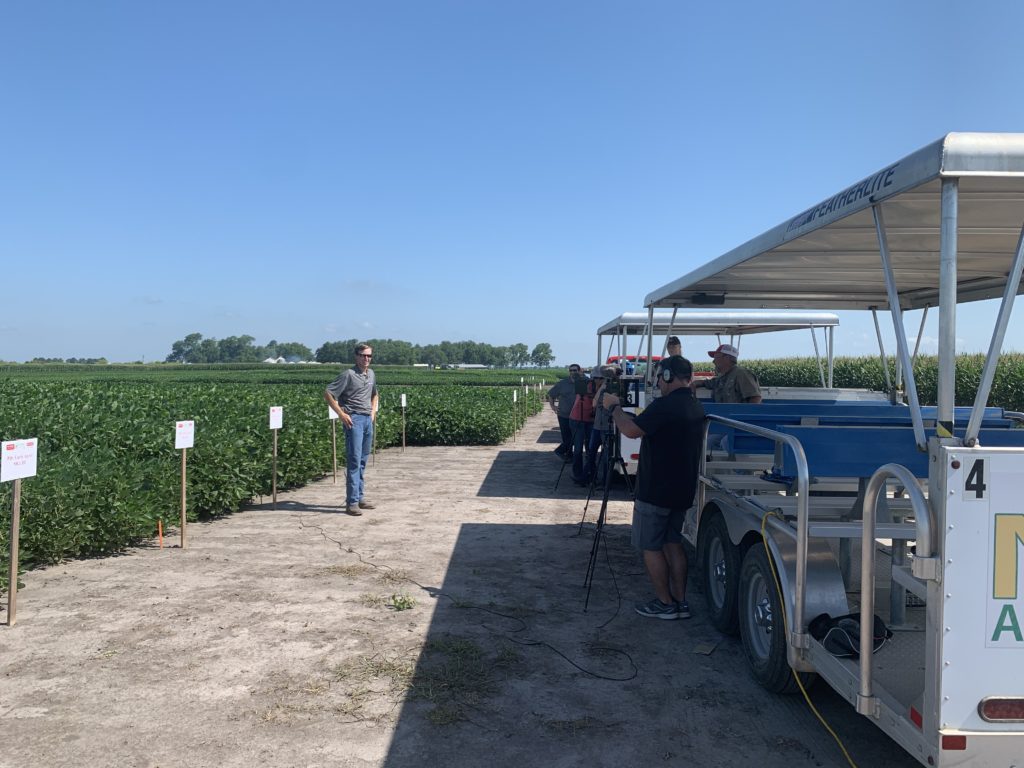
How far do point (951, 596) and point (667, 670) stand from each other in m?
2.40

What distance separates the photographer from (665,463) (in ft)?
18.1

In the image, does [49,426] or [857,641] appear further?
[49,426]

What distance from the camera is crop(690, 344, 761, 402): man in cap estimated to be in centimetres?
812

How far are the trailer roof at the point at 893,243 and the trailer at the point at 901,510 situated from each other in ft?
0.05

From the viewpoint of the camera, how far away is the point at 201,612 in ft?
19.1

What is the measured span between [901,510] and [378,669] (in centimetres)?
362

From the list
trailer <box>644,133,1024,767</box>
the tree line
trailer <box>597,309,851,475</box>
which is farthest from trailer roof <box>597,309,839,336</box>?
the tree line

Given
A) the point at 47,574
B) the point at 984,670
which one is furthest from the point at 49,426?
the point at 984,670

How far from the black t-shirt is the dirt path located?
980mm

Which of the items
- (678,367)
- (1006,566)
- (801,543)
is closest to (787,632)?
(801,543)

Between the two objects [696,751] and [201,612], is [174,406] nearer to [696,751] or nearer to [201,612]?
[201,612]

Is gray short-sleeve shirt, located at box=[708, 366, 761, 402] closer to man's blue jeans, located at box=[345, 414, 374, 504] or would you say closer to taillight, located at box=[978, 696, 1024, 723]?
man's blue jeans, located at box=[345, 414, 374, 504]

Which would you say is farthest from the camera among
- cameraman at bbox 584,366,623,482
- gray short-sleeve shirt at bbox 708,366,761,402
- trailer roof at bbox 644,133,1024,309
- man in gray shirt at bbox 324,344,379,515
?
cameraman at bbox 584,366,623,482

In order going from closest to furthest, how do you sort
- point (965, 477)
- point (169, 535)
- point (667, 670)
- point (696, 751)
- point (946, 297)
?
point (965, 477) < point (946, 297) < point (696, 751) < point (667, 670) < point (169, 535)
